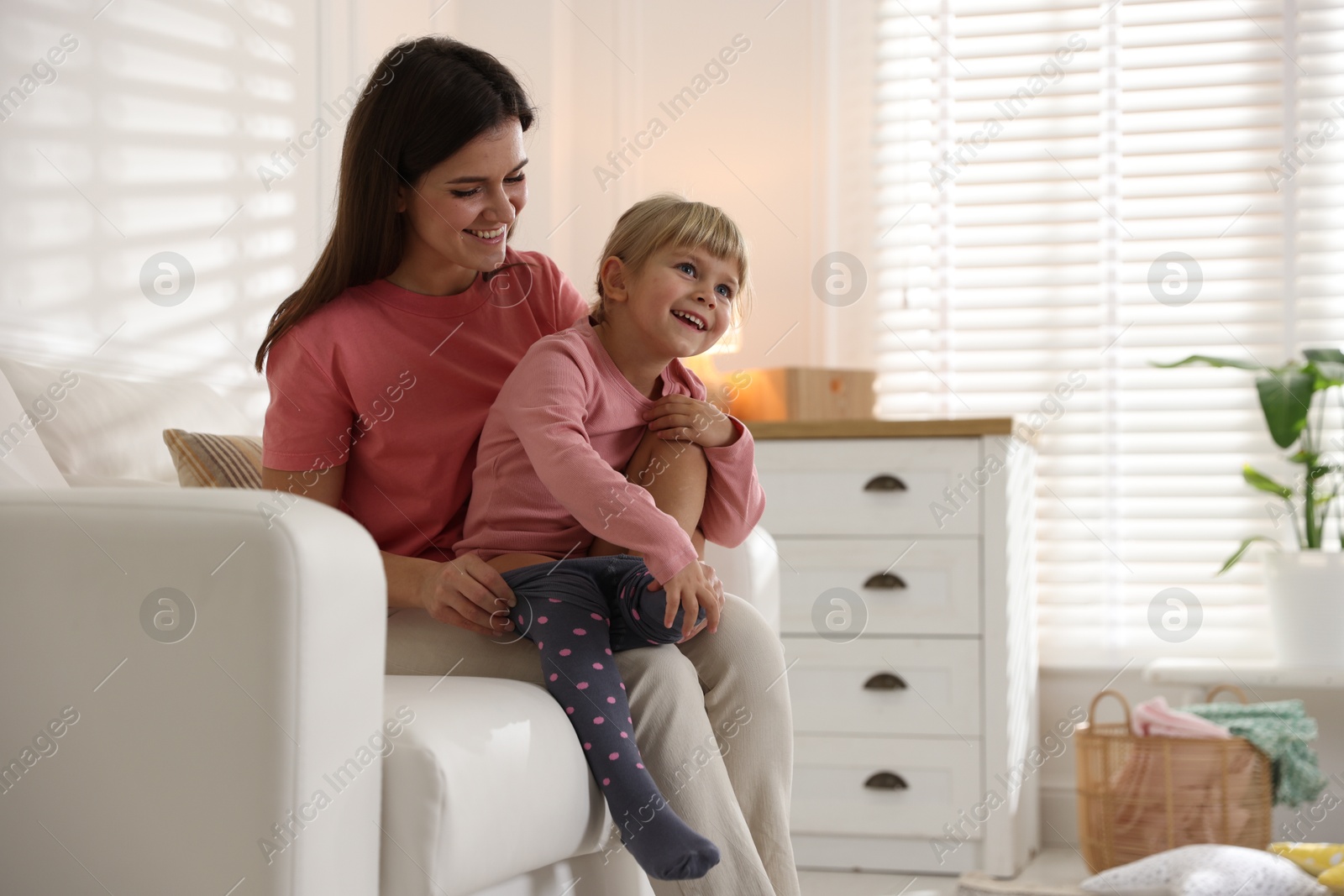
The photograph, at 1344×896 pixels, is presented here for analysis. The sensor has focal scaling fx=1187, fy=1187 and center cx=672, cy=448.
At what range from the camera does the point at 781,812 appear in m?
1.09

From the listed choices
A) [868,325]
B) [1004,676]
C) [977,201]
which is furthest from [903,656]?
[977,201]

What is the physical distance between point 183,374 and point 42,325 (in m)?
0.28

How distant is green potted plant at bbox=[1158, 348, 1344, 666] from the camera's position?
2.31 m

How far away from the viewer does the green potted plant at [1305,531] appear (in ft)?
7.58

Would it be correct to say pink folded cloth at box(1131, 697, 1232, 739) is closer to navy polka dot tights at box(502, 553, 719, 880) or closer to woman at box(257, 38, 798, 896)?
woman at box(257, 38, 798, 896)

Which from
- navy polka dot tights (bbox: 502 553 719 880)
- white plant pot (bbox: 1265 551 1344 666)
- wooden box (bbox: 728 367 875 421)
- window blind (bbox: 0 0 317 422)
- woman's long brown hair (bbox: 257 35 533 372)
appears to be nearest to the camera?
navy polka dot tights (bbox: 502 553 719 880)

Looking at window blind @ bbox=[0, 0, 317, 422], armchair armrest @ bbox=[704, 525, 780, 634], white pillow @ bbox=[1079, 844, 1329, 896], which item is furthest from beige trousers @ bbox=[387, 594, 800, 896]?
white pillow @ bbox=[1079, 844, 1329, 896]

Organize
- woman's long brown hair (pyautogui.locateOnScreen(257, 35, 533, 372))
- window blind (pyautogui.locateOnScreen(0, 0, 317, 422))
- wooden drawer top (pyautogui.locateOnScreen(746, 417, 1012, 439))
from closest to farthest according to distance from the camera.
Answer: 1. woman's long brown hair (pyautogui.locateOnScreen(257, 35, 533, 372))
2. window blind (pyautogui.locateOnScreen(0, 0, 317, 422))
3. wooden drawer top (pyautogui.locateOnScreen(746, 417, 1012, 439))

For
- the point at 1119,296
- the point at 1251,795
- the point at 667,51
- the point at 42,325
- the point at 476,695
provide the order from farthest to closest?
the point at 667,51
the point at 1119,296
the point at 1251,795
the point at 42,325
the point at 476,695

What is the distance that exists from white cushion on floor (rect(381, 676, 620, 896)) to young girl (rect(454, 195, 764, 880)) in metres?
0.04

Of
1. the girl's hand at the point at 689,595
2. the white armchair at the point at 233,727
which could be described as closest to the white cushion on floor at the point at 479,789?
the white armchair at the point at 233,727

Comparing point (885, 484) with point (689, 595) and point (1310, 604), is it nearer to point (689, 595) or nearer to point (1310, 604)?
point (1310, 604)

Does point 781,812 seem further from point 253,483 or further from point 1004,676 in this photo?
point 1004,676

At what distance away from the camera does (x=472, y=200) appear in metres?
1.20
